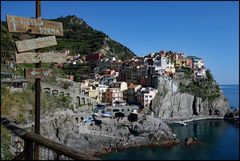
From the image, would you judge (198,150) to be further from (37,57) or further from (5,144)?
(37,57)

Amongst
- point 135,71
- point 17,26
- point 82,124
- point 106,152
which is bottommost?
point 106,152

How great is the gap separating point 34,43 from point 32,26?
0.15m

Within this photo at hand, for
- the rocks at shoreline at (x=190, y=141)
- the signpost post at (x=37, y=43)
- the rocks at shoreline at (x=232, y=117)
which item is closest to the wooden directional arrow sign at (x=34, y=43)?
the signpost post at (x=37, y=43)

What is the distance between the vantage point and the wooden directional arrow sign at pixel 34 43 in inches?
104

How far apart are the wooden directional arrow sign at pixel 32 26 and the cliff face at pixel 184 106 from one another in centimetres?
3320

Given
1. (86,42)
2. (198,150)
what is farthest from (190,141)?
(86,42)

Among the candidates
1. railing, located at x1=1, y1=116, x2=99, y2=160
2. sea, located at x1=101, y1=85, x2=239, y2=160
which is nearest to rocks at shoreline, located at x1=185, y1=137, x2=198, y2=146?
sea, located at x1=101, y1=85, x2=239, y2=160

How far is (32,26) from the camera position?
2746 millimetres

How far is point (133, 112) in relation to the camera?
1242 inches

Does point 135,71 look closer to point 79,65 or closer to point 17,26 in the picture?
point 79,65

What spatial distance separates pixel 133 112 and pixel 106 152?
1004 centimetres

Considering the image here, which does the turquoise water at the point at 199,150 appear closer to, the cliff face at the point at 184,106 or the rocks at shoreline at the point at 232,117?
the cliff face at the point at 184,106

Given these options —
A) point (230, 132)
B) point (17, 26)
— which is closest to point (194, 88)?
point (230, 132)

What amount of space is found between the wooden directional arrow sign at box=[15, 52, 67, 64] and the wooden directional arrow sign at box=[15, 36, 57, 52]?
5 cm
